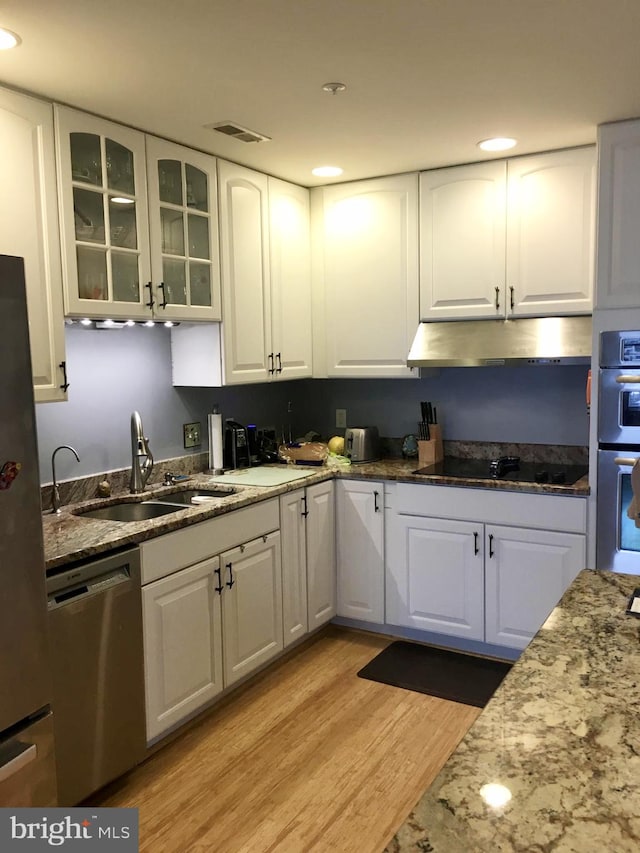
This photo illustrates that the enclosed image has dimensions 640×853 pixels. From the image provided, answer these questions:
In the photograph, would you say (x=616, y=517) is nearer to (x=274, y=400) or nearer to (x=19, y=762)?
(x=274, y=400)

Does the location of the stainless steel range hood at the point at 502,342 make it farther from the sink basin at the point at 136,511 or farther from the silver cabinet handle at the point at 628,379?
the sink basin at the point at 136,511

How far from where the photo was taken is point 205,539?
9.13 feet

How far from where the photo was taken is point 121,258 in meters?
2.73

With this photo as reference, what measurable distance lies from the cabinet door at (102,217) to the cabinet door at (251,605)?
3.60 feet

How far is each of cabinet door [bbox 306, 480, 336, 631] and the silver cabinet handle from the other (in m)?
1.45

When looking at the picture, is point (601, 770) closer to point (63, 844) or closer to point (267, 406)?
point (63, 844)

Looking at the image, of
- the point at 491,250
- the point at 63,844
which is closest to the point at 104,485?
the point at 63,844

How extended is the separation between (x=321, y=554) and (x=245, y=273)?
143cm

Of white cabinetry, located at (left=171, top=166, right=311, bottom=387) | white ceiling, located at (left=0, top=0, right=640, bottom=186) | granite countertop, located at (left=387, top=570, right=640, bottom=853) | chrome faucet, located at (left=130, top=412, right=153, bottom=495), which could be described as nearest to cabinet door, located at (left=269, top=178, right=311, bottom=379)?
white cabinetry, located at (left=171, top=166, right=311, bottom=387)

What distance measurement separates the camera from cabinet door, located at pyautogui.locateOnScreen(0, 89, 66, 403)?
2271 millimetres

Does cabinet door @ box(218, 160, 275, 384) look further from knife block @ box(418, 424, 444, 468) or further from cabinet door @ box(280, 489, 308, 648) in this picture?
knife block @ box(418, 424, 444, 468)

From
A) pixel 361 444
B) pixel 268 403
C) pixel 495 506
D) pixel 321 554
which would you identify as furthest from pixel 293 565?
pixel 268 403

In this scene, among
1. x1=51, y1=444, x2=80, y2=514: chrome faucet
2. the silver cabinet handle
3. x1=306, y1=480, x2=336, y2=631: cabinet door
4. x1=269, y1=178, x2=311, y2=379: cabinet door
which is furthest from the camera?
x1=269, y1=178, x2=311, y2=379: cabinet door

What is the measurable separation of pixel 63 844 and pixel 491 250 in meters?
2.87
